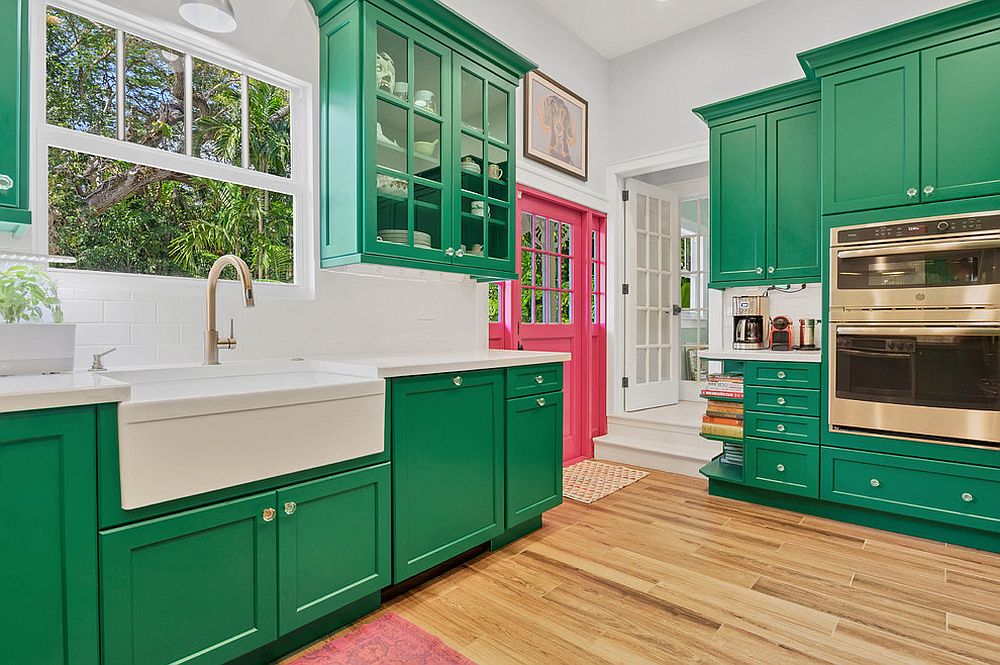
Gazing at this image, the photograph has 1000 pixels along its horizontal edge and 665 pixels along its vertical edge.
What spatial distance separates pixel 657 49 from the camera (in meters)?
4.36

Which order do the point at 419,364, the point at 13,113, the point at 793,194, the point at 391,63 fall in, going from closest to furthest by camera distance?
the point at 13,113
the point at 419,364
the point at 391,63
the point at 793,194

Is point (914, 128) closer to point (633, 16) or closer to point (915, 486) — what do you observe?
point (915, 486)

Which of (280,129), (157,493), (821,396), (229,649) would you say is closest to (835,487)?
(821,396)

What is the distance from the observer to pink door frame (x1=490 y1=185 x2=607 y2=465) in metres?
3.95

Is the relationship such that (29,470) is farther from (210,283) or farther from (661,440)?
(661,440)

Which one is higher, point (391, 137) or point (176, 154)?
point (391, 137)

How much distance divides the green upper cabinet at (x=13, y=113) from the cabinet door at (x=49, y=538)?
2.14 ft

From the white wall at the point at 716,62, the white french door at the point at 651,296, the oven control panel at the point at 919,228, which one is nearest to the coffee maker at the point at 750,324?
the oven control panel at the point at 919,228

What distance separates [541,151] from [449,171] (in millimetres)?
1445

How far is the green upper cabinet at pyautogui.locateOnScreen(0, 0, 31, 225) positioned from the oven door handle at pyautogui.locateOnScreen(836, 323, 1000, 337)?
11.7 feet

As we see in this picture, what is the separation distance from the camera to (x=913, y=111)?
275cm

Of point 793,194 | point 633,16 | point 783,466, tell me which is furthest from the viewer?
point 633,16

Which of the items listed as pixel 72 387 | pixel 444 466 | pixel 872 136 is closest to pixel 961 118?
pixel 872 136

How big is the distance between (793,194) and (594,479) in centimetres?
226
